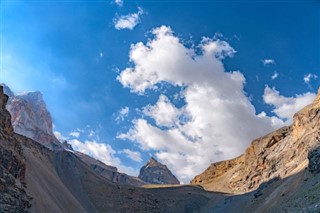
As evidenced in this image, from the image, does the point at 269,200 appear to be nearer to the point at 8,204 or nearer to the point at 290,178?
the point at 290,178

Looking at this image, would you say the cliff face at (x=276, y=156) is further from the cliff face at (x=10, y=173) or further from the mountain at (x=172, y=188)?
the cliff face at (x=10, y=173)

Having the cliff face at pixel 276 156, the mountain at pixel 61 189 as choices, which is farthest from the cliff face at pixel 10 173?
the cliff face at pixel 276 156

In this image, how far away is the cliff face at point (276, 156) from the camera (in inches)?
3211

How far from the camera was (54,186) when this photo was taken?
306 ft

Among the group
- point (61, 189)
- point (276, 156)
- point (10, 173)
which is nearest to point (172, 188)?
point (276, 156)

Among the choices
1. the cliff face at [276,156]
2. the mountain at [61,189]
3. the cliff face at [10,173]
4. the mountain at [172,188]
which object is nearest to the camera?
the cliff face at [10,173]

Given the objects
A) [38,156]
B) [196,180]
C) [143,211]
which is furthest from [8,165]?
[196,180]

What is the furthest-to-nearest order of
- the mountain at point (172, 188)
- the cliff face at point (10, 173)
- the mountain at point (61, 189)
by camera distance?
the mountain at point (61, 189)
the mountain at point (172, 188)
the cliff face at point (10, 173)

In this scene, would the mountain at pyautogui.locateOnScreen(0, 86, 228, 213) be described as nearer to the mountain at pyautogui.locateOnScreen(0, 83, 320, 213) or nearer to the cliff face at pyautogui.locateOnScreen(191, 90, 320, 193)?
the mountain at pyautogui.locateOnScreen(0, 83, 320, 213)

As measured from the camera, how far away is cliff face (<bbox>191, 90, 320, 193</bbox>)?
81562 mm

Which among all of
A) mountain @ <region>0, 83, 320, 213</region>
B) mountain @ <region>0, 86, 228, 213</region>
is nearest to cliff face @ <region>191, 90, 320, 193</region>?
mountain @ <region>0, 83, 320, 213</region>

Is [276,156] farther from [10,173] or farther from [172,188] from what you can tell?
[10,173]

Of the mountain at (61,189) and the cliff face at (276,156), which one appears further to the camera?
the cliff face at (276,156)

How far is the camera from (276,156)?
9962 centimetres
